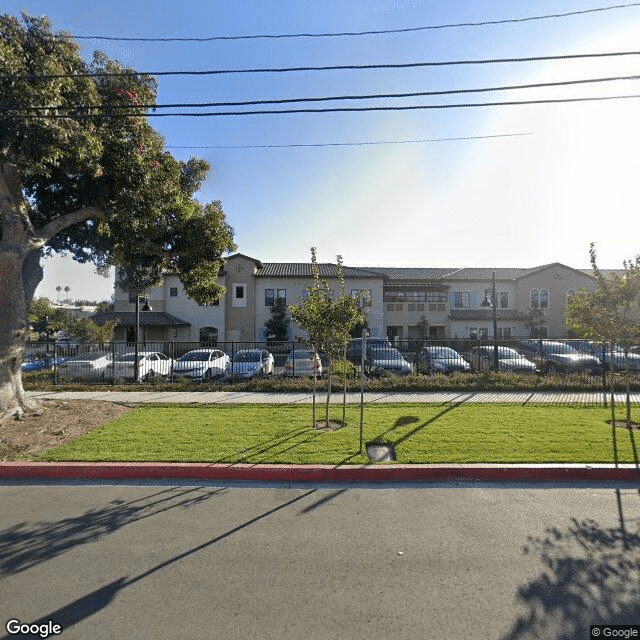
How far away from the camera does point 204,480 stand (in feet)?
18.0

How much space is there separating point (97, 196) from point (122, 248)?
1331 millimetres

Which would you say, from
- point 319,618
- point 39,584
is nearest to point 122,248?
point 39,584

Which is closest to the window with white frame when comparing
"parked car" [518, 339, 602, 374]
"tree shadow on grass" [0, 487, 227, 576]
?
"parked car" [518, 339, 602, 374]

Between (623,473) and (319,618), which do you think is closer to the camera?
(319,618)

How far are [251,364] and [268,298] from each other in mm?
A: 16768

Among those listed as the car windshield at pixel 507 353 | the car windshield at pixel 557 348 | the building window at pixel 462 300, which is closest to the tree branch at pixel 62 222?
the car windshield at pixel 507 353

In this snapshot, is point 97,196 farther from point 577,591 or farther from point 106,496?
point 577,591

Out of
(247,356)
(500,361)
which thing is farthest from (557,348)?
(247,356)

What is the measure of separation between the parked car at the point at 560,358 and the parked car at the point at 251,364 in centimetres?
1111

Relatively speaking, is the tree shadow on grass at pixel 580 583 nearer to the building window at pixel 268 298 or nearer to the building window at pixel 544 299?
the building window at pixel 268 298

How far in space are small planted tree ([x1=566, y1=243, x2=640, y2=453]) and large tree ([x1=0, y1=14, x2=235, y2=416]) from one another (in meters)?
9.12

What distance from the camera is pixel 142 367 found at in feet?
49.2

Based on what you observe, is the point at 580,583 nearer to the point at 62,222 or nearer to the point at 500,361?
the point at 62,222

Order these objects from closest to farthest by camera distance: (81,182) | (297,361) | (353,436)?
1. (353,436)
2. (81,182)
3. (297,361)
